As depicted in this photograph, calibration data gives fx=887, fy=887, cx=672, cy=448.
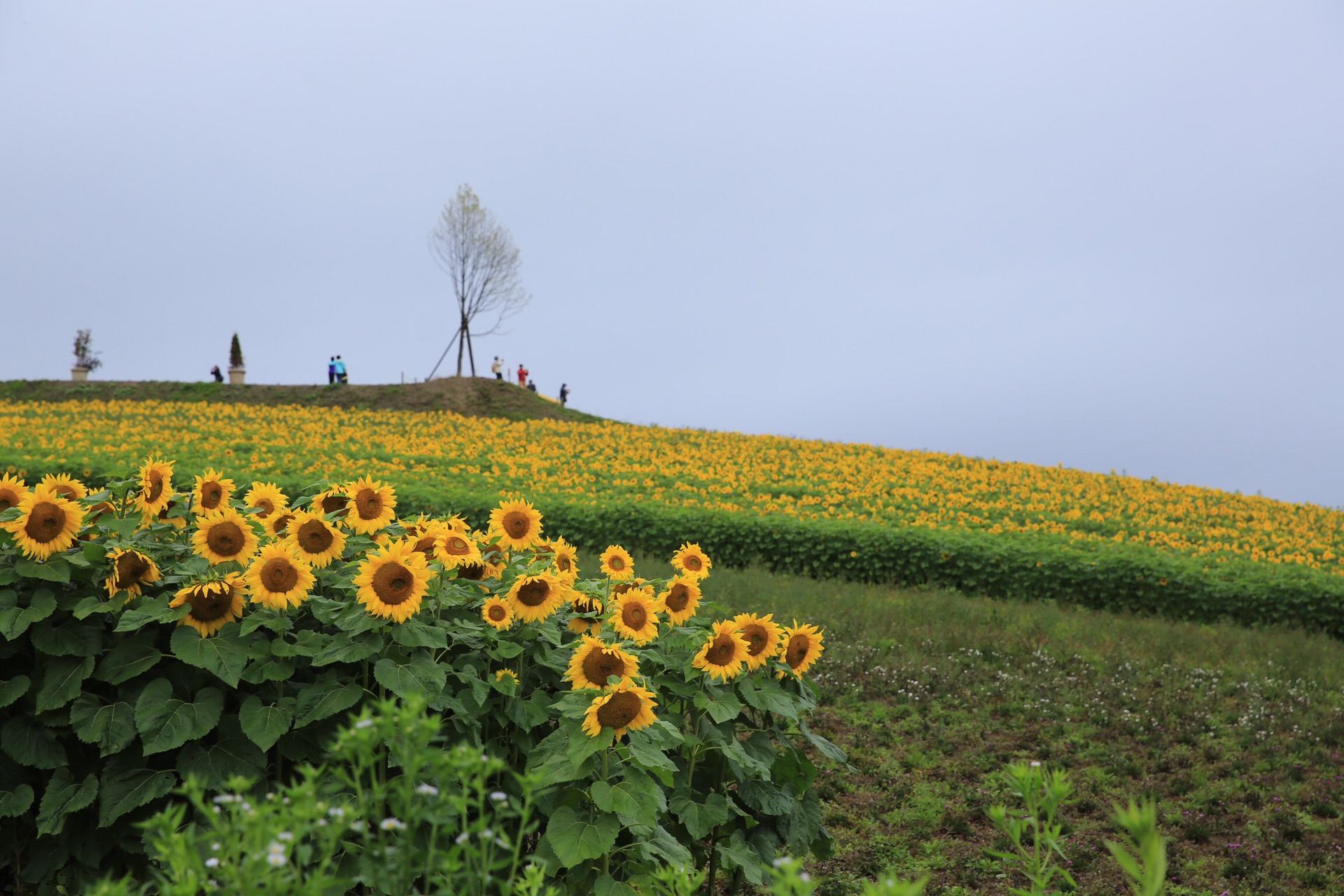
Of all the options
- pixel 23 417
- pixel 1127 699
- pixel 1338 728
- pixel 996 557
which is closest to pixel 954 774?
pixel 1127 699

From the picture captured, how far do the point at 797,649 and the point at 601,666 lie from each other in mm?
1089

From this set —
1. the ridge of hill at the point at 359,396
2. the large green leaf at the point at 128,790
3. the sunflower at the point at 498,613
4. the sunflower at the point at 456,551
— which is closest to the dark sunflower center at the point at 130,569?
the large green leaf at the point at 128,790

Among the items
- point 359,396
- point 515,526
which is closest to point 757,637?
point 515,526

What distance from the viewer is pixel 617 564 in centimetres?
408

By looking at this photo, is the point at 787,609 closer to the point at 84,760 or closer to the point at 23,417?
the point at 84,760

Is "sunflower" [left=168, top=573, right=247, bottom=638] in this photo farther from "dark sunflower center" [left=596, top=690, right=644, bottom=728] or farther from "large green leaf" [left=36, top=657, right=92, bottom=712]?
"dark sunflower center" [left=596, top=690, right=644, bottom=728]

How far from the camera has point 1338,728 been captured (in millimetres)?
7730

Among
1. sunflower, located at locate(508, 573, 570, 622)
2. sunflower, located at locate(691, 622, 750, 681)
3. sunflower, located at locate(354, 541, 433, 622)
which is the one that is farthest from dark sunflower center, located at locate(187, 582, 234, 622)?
sunflower, located at locate(691, 622, 750, 681)

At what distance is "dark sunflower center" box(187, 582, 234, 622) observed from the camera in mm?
3193

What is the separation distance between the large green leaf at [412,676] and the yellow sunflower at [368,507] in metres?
0.78

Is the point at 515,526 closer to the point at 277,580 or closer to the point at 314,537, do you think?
the point at 314,537

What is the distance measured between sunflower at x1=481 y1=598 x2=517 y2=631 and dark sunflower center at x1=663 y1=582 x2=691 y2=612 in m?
0.67

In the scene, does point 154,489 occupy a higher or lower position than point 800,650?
higher

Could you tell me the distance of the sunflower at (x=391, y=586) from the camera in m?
3.10
